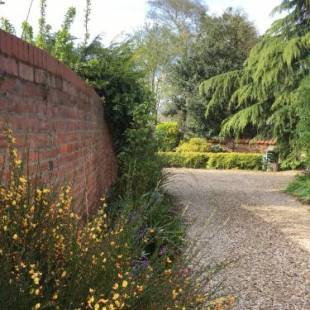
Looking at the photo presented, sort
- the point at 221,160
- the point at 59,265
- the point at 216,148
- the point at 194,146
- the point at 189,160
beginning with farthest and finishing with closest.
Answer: the point at 216,148 → the point at 194,146 → the point at 221,160 → the point at 189,160 → the point at 59,265

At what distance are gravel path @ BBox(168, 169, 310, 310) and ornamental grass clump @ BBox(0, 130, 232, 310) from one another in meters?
0.41

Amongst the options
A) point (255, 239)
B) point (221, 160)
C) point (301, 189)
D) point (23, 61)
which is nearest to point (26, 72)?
point (23, 61)

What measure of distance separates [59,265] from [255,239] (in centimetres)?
506

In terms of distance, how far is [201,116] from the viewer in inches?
906

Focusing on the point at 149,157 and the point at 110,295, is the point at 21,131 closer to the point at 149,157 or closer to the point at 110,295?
the point at 110,295

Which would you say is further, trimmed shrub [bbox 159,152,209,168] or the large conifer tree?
trimmed shrub [bbox 159,152,209,168]

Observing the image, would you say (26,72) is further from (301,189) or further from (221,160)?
(221,160)


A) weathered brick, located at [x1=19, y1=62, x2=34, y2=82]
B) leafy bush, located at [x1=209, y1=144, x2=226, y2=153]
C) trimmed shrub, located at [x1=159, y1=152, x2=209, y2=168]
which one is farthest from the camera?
leafy bush, located at [x1=209, y1=144, x2=226, y2=153]

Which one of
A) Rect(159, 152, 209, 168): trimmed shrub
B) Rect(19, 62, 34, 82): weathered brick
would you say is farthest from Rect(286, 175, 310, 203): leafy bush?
Rect(19, 62, 34, 82): weathered brick

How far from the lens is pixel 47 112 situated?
3154mm

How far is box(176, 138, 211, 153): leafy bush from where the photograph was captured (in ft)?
67.5

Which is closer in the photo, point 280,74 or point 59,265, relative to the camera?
point 59,265

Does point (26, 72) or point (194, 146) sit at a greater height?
point (26, 72)

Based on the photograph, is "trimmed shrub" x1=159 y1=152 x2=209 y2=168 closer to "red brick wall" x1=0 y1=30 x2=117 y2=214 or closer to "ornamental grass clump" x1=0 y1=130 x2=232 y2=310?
"red brick wall" x1=0 y1=30 x2=117 y2=214
